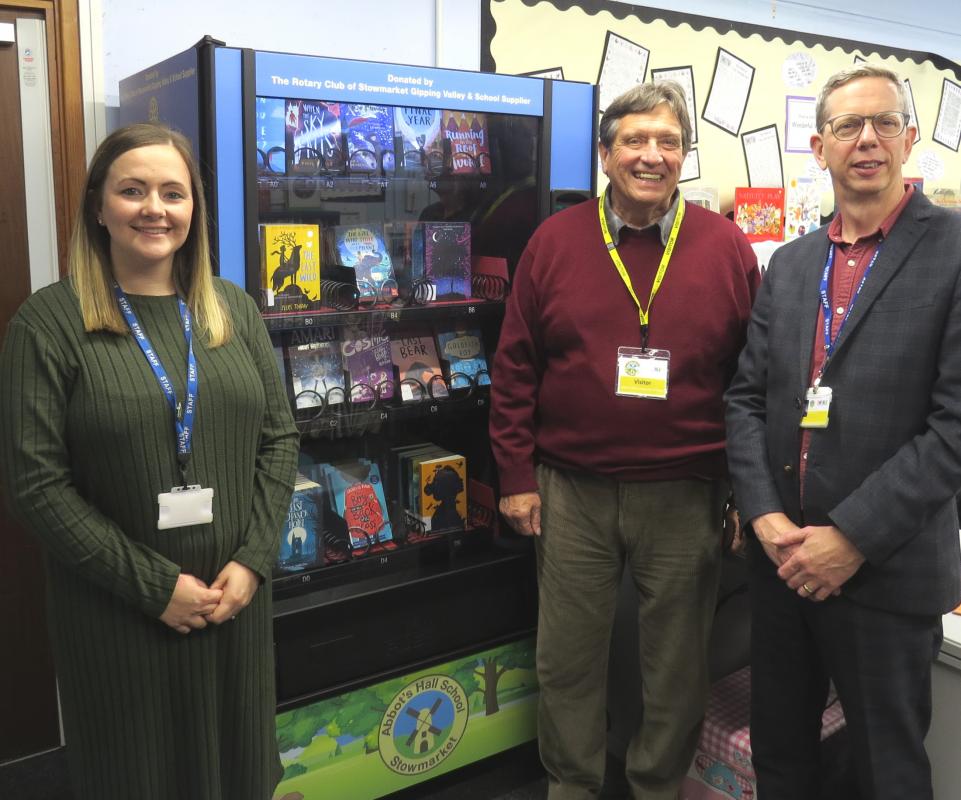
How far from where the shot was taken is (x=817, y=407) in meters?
1.79

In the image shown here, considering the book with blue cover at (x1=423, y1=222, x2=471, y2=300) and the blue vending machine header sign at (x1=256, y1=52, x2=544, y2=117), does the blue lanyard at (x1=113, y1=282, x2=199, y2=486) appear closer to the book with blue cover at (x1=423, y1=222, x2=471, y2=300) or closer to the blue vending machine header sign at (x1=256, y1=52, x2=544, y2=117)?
the blue vending machine header sign at (x1=256, y1=52, x2=544, y2=117)

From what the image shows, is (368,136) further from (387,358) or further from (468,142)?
(387,358)

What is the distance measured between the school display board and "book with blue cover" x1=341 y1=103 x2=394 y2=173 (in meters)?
0.78

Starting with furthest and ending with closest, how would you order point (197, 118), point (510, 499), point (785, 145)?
1. point (785, 145)
2. point (510, 499)
3. point (197, 118)

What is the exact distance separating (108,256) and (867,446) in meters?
1.50

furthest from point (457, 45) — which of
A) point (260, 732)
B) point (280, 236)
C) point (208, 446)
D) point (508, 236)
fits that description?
point (260, 732)

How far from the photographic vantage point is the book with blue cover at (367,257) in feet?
7.76

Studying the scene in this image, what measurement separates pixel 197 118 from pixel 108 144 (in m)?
0.34

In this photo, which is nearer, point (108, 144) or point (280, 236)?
point (108, 144)

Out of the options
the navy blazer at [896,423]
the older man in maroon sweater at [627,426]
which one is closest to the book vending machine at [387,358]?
the older man in maroon sweater at [627,426]

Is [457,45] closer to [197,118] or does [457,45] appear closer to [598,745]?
[197,118]

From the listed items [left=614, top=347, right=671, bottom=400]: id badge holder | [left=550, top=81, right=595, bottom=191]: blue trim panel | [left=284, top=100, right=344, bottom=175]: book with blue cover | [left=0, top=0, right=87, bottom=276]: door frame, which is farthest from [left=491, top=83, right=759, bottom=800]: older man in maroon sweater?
[left=0, top=0, right=87, bottom=276]: door frame

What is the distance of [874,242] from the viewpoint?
1828mm

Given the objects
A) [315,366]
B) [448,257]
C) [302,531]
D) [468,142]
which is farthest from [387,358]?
[468,142]
